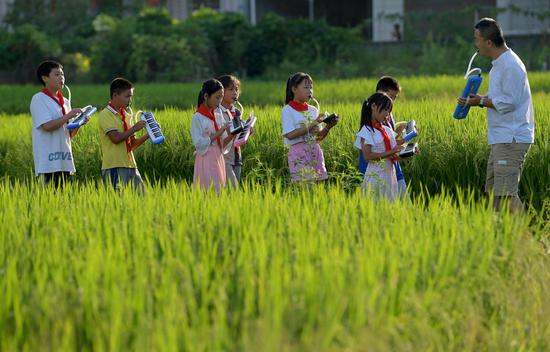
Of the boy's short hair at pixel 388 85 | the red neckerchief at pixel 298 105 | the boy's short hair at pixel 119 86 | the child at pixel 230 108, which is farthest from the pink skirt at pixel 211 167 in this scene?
the boy's short hair at pixel 388 85

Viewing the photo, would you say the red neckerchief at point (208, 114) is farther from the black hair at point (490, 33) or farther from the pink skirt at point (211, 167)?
the black hair at point (490, 33)

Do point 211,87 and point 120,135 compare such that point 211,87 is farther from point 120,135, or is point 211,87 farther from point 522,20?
point 522,20

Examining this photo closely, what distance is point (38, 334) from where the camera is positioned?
329 cm

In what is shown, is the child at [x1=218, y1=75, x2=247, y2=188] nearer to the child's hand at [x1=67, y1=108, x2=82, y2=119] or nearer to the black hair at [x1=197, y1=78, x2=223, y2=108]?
the black hair at [x1=197, y1=78, x2=223, y2=108]

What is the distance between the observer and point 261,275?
3545 millimetres

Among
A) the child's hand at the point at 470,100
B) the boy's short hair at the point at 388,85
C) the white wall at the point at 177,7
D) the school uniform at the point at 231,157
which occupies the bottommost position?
the school uniform at the point at 231,157

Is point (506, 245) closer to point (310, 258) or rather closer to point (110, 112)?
point (310, 258)

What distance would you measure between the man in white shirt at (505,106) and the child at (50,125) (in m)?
2.79

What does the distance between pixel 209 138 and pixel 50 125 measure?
3.77 feet

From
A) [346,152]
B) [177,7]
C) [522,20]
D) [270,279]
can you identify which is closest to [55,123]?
[346,152]

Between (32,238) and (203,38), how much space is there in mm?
20820

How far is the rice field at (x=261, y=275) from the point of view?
3.19m

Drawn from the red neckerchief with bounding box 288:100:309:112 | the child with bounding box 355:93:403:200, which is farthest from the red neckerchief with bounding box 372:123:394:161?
the red neckerchief with bounding box 288:100:309:112

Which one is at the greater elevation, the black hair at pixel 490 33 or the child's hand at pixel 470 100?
the black hair at pixel 490 33
